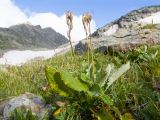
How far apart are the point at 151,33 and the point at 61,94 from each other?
832 cm

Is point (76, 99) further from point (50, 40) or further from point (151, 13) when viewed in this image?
point (50, 40)

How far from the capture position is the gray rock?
539 cm

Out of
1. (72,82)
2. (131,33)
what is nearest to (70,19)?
(72,82)

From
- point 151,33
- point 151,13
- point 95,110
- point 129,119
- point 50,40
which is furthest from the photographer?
point 50,40

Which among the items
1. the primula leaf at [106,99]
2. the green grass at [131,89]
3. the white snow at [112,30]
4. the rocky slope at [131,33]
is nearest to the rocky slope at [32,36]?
the rocky slope at [131,33]

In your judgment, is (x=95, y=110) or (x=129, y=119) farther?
(x=95, y=110)

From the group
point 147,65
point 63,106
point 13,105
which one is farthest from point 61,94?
point 147,65

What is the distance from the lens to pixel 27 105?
5473 millimetres

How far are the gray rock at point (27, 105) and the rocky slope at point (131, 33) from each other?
154 inches

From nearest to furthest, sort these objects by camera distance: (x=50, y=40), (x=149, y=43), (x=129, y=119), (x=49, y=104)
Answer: (x=129, y=119) < (x=49, y=104) < (x=149, y=43) < (x=50, y=40)

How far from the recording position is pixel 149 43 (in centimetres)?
1054

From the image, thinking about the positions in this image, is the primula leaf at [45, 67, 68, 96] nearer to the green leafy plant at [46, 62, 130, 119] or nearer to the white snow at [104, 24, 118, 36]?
the green leafy plant at [46, 62, 130, 119]

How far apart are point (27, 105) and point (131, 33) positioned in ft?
29.4

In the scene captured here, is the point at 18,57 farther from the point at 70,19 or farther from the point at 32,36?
the point at 32,36
